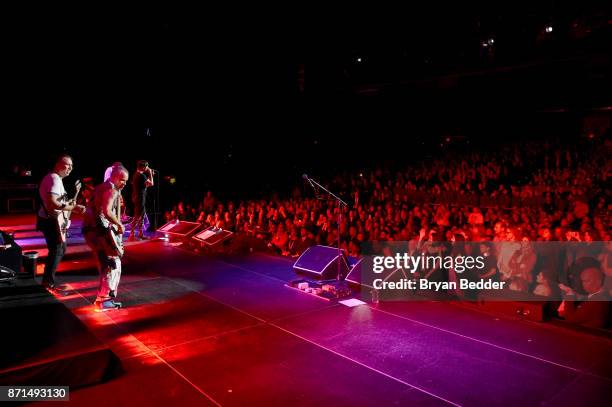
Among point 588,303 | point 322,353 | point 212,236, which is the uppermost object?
point 212,236

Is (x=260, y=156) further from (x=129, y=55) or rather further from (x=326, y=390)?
(x=326, y=390)

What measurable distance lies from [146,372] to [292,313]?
74.0 inches

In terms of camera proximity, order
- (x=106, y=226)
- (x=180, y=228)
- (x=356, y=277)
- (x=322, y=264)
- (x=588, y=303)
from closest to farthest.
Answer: (x=588, y=303) → (x=106, y=226) → (x=356, y=277) → (x=322, y=264) → (x=180, y=228)

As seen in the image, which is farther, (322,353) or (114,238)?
(114,238)

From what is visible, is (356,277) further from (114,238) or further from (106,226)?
(106,226)

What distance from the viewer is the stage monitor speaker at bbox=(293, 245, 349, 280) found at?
6105mm

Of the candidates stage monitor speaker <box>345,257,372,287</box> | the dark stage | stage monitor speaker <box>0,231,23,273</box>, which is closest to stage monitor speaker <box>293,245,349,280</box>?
stage monitor speaker <box>345,257,372,287</box>

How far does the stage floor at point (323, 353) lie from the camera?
333 cm

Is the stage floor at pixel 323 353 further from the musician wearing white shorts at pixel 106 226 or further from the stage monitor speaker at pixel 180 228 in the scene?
the stage monitor speaker at pixel 180 228

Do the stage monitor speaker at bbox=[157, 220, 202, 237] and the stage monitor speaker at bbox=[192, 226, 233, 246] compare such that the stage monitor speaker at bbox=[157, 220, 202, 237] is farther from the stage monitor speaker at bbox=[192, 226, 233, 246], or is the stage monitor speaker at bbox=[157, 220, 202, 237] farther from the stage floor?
the stage floor

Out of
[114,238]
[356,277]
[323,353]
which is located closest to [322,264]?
[356,277]

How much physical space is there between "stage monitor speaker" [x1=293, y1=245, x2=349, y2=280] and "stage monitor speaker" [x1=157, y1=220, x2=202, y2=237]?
3302 mm

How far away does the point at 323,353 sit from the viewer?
4.07 meters

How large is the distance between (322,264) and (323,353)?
2174 mm
